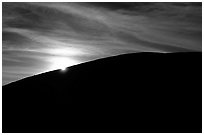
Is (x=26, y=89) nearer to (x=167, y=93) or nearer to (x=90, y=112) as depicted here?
(x=90, y=112)

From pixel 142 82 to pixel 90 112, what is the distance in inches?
171

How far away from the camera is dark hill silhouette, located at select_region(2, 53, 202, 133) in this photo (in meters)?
15.2

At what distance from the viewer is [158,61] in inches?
850

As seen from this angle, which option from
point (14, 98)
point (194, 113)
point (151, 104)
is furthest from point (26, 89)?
point (194, 113)

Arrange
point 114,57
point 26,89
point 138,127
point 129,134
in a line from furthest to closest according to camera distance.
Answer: point 114,57
point 26,89
point 138,127
point 129,134

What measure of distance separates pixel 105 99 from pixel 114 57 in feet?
22.1

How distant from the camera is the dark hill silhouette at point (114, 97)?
1518cm

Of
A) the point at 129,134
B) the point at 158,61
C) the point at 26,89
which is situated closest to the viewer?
the point at 129,134

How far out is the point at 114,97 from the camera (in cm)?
1781

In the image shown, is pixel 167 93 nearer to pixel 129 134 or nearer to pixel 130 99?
pixel 130 99

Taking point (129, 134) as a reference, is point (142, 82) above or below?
above

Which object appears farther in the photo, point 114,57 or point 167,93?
point 114,57

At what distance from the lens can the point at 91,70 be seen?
2167 cm

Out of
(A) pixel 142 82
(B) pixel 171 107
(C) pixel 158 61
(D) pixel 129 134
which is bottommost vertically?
(D) pixel 129 134
